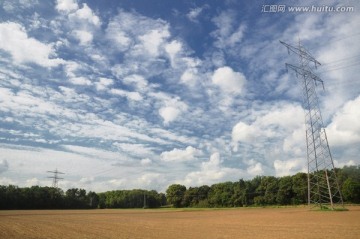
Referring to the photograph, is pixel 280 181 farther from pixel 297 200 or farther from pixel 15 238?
pixel 15 238

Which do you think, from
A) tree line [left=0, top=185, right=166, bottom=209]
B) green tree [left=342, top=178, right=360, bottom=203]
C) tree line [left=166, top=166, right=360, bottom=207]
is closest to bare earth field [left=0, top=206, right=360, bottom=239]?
green tree [left=342, top=178, right=360, bottom=203]

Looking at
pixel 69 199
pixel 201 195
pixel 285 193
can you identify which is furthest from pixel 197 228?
pixel 201 195

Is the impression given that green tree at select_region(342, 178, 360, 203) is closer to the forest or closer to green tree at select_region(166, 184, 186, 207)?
the forest

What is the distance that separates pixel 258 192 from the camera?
429ft

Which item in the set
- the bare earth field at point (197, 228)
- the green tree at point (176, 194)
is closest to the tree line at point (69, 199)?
the green tree at point (176, 194)

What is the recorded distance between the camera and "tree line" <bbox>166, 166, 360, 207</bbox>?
106 meters

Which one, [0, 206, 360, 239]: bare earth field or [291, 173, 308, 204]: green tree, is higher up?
[291, 173, 308, 204]: green tree

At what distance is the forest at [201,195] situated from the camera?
369 feet

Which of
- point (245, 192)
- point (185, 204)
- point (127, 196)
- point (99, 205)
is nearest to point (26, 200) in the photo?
point (99, 205)

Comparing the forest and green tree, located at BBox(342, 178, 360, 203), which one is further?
the forest

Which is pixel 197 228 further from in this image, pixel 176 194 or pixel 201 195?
pixel 176 194

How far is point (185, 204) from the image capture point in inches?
6176

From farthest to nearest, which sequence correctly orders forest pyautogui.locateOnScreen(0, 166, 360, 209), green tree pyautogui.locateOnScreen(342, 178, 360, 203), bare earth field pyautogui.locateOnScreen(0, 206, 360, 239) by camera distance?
forest pyautogui.locateOnScreen(0, 166, 360, 209) → green tree pyautogui.locateOnScreen(342, 178, 360, 203) → bare earth field pyautogui.locateOnScreen(0, 206, 360, 239)

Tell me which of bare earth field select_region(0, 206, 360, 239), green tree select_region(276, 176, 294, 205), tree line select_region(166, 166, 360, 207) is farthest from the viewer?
green tree select_region(276, 176, 294, 205)
